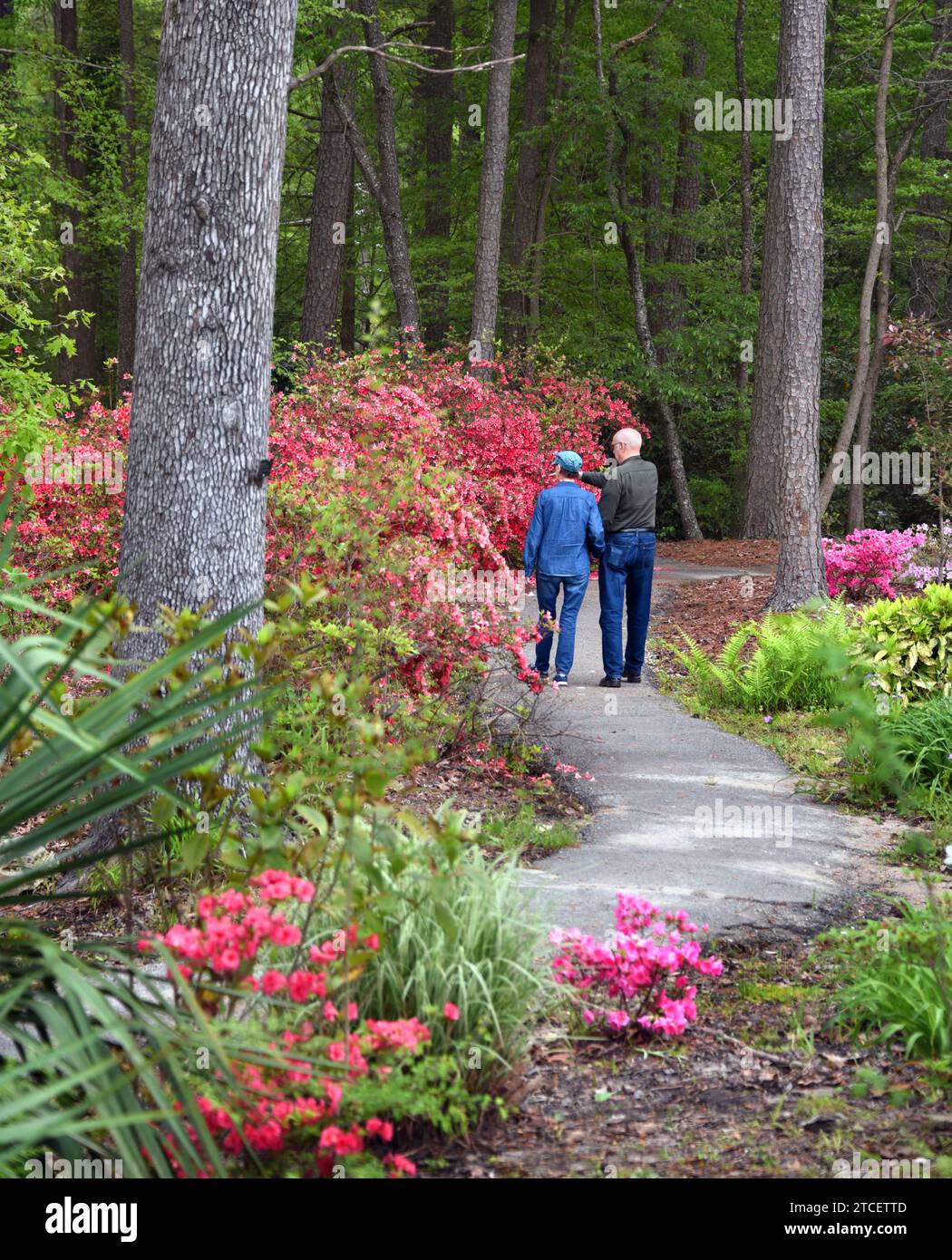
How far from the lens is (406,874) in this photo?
3.95 metres

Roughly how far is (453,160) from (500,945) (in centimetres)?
2445

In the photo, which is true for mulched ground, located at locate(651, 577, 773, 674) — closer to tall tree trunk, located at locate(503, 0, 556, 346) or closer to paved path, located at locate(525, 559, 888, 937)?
paved path, located at locate(525, 559, 888, 937)

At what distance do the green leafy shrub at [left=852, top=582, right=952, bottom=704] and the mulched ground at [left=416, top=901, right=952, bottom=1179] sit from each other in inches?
160

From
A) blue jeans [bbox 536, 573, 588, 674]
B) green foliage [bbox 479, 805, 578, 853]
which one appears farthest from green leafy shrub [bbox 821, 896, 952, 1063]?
blue jeans [bbox 536, 573, 588, 674]

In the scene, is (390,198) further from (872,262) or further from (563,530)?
(563,530)

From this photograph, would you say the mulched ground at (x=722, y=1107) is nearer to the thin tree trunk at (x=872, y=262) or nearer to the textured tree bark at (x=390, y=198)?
the thin tree trunk at (x=872, y=262)

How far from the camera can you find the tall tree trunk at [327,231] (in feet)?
65.7

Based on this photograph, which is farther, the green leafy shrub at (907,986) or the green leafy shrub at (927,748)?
the green leafy shrub at (927,748)

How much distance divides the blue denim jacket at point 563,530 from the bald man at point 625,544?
22cm

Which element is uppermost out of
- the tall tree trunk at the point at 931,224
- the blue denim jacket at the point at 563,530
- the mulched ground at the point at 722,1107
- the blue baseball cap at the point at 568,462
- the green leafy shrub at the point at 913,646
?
the tall tree trunk at the point at 931,224

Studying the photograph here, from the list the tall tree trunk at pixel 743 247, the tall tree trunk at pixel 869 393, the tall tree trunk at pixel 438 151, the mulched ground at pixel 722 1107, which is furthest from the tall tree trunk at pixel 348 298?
the mulched ground at pixel 722 1107

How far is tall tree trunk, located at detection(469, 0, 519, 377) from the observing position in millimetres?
17719
